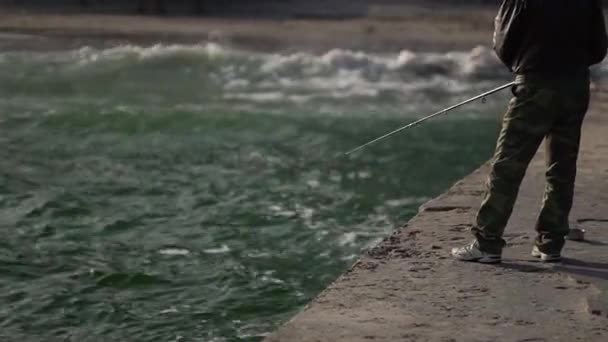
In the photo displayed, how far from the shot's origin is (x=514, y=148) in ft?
18.9

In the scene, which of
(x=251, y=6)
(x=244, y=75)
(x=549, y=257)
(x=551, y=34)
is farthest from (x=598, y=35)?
(x=251, y=6)

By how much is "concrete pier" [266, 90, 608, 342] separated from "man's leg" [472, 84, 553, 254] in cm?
29

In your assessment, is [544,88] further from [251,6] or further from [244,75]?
[251,6]

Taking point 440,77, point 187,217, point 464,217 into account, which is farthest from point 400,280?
point 440,77

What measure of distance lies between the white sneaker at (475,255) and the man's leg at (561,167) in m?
0.26

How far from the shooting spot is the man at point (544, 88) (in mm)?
5691

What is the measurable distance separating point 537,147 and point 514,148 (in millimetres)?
126

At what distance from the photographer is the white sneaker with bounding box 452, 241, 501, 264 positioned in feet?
19.7

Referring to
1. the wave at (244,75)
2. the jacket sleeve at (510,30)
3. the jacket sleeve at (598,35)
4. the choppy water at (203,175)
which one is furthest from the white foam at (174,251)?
the wave at (244,75)

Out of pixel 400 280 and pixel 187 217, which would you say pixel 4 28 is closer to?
pixel 187 217

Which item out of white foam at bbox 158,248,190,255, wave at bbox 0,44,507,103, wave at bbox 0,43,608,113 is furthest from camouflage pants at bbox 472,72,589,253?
wave at bbox 0,44,507,103

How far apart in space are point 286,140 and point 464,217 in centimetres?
508

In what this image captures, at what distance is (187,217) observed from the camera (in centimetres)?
930

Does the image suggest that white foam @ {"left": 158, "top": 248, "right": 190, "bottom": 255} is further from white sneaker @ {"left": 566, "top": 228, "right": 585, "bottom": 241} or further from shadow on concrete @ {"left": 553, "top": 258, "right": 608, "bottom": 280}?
shadow on concrete @ {"left": 553, "top": 258, "right": 608, "bottom": 280}
